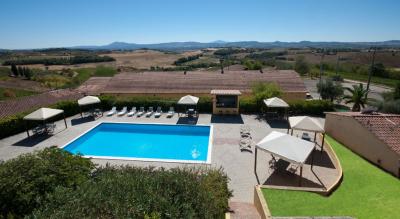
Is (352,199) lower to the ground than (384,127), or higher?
lower

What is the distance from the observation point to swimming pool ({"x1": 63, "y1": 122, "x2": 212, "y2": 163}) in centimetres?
1747

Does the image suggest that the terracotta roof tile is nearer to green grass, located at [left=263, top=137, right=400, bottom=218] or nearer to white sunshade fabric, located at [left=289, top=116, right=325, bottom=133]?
green grass, located at [left=263, top=137, right=400, bottom=218]

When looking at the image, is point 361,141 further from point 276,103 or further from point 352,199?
point 276,103

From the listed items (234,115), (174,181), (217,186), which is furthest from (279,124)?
(174,181)

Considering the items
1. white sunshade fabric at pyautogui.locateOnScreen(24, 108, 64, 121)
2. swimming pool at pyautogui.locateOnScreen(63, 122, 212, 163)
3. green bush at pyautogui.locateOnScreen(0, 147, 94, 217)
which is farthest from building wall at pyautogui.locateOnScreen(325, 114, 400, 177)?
white sunshade fabric at pyautogui.locateOnScreen(24, 108, 64, 121)

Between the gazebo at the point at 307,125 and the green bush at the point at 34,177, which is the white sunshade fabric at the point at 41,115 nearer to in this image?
the green bush at the point at 34,177

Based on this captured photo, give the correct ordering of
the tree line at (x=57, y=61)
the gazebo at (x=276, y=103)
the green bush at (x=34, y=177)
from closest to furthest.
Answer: the green bush at (x=34, y=177) → the gazebo at (x=276, y=103) → the tree line at (x=57, y=61)

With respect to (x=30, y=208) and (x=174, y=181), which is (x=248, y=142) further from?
(x=30, y=208)

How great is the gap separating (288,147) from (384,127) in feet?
23.3

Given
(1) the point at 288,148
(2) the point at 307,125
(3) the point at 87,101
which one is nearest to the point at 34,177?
(1) the point at 288,148

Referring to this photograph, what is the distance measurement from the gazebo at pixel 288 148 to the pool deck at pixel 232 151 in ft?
3.12

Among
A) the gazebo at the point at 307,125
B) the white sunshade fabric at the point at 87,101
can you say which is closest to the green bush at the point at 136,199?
the gazebo at the point at 307,125

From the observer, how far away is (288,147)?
42.6 ft

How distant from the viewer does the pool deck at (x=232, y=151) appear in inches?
514
